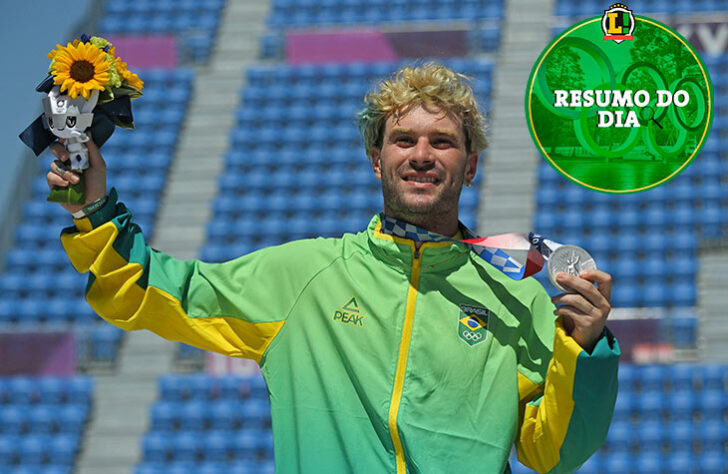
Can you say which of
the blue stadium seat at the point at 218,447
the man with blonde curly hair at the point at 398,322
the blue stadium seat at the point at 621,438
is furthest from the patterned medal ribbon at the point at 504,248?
the blue stadium seat at the point at 218,447

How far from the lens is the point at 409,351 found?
2012mm

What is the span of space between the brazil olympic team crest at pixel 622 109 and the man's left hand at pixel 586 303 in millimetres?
351

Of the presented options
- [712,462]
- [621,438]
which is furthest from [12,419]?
[712,462]

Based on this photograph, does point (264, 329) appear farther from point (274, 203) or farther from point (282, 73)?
point (282, 73)

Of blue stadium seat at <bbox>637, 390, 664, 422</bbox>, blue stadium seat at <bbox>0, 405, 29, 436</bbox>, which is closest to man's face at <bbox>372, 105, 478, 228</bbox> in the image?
blue stadium seat at <bbox>637, 390, 664, 422</bbox>

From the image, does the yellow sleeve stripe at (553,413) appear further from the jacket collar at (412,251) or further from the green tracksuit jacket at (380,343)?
the jacket collar at (412,251)

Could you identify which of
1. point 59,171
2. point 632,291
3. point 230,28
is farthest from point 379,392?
point 230,28

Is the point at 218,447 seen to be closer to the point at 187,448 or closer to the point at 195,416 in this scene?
the point at 187,448

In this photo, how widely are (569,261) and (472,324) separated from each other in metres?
0.27

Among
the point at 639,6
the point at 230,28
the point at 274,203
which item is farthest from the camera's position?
the point at 230,28

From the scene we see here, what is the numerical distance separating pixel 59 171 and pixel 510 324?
991 mm

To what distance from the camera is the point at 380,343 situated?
202 cm

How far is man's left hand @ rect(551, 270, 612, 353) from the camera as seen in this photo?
6.01ft

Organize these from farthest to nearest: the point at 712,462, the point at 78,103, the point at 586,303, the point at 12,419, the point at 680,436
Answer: the point at 12,419, the point at 680,436, the point at 712,462, the point at 78,103, the point at 586,303
